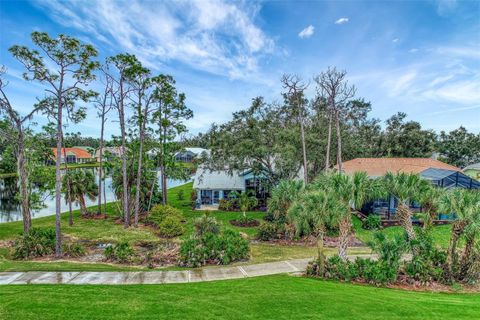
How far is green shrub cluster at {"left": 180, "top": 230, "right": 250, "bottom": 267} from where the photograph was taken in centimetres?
1127

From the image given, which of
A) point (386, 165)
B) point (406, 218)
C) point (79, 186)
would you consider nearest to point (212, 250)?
point (406, 218)

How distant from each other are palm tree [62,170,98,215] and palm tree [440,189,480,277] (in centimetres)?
Result: 2251

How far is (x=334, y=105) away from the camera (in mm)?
21484

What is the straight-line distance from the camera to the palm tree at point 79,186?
21341 millimetres

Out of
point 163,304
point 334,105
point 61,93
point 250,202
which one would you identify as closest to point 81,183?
point 61,93

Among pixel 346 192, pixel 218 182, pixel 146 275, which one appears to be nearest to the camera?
pixel 146 275

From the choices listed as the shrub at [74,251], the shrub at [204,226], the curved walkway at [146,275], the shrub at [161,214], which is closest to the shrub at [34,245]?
the shrub at [74,251]

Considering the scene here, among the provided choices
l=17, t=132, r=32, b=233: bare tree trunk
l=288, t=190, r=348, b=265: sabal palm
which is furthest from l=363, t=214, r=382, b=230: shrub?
l=17, t=132, r=32, b=233: bare tree trunk

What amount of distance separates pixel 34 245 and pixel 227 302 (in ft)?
35.9

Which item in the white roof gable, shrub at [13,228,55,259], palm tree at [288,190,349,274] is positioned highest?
the white roof gable

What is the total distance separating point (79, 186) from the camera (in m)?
21.8

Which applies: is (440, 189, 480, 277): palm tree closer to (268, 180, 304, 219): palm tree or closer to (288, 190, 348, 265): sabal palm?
(288, 190, 348, 265): sabal palm

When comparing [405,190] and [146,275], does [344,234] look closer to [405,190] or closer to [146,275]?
[405,190]

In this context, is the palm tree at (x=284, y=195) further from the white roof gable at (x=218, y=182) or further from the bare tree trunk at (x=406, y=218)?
the white roof gable at (x=218, y=182)
